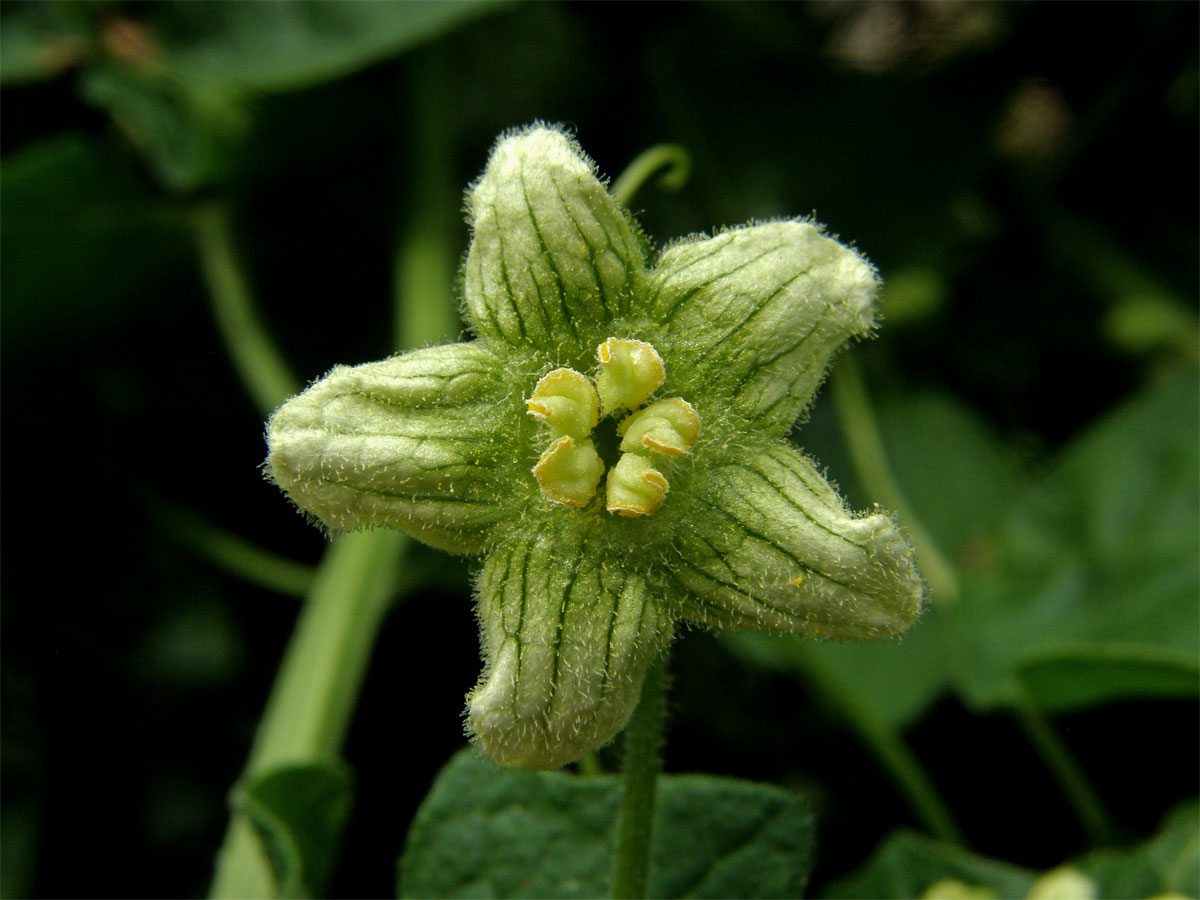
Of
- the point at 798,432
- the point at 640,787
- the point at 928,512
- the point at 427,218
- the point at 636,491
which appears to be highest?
the point at 427,218

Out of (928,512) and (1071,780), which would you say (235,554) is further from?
(1071,780)

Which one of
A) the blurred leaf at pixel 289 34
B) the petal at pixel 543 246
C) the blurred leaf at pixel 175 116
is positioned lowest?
the petal at pixel 543 246

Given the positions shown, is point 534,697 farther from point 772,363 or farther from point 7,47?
point 7,47

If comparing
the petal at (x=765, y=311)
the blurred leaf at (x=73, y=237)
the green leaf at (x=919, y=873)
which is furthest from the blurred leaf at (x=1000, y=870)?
the blurred leaf at (x=73, y=237)

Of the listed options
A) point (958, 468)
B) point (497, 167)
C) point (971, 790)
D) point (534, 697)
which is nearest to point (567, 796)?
point (534, 697)

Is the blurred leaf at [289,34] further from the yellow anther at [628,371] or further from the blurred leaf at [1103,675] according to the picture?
the blurred leaf at [1103,675]

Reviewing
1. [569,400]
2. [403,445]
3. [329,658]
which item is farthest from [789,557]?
[329,658]
